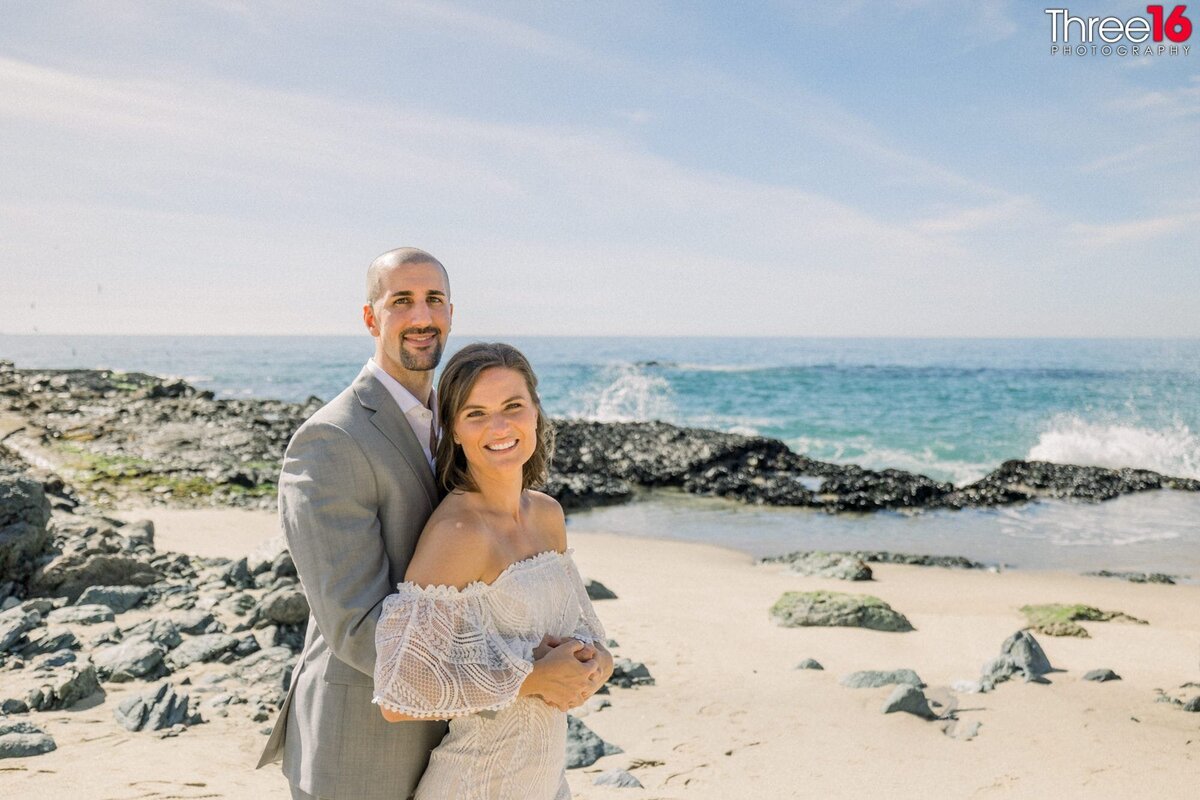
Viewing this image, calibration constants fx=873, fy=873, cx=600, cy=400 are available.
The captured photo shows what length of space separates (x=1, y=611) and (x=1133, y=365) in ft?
Answer: 230

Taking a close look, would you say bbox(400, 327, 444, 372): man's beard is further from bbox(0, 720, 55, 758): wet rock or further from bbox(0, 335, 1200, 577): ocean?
bbox(0, 335, 1200, 577): ocean

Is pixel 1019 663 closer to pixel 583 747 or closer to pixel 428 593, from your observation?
pixel 583 747

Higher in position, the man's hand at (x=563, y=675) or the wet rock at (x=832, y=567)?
the man's hand at (x=563, y=675)

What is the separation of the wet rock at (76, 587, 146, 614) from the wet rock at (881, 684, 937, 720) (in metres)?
6.43

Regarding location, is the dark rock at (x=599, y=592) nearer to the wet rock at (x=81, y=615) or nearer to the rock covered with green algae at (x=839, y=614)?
the rock covered with green algae at (x=839, y=614)

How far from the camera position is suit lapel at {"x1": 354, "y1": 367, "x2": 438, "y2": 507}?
2789 mm

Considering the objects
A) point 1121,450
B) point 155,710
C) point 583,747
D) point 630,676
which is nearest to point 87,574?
point 155,710

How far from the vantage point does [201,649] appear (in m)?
6.66

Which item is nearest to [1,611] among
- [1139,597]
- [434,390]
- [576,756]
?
[576,756]

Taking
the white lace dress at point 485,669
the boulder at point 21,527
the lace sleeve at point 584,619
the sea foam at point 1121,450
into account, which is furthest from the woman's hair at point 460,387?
→ the sea foam at point 1121,450

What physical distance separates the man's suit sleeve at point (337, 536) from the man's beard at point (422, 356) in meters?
0.42

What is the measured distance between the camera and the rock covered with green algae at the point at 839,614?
28.6 ft

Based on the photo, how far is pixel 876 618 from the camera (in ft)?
28.7

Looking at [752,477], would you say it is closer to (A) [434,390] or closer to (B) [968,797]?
(B) [968,797]
